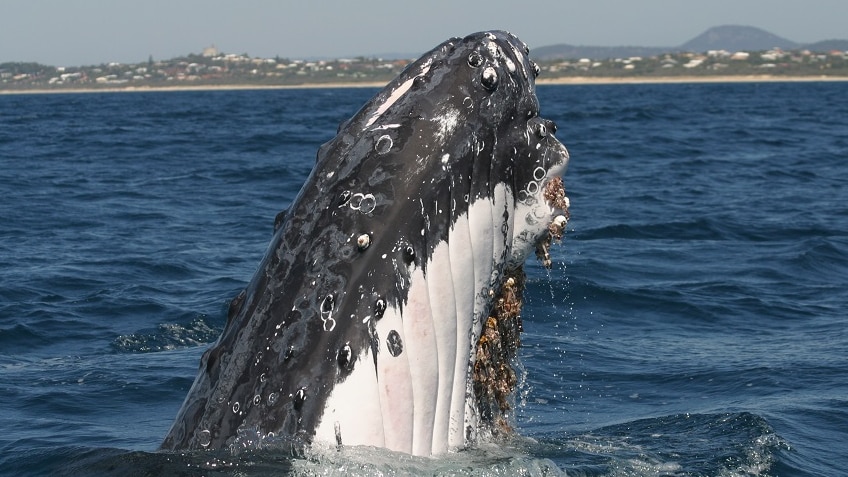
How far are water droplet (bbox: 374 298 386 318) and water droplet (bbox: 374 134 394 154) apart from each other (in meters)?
0.54

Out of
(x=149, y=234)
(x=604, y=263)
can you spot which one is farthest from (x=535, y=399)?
(x=149, y=234)

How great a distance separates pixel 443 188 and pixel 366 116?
42cm

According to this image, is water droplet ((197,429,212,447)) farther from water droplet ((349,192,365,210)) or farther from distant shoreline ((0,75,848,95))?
distant shoreline ((0,75,848,95))

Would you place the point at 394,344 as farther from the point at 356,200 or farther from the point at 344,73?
the point at 344,73

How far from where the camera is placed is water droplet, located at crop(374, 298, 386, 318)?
13.3ft

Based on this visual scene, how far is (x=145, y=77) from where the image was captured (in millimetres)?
182375

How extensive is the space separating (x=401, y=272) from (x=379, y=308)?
14 cm

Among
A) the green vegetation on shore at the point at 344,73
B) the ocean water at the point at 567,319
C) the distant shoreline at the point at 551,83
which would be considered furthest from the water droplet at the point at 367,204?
the green vegetation on shore at the point at 344,73

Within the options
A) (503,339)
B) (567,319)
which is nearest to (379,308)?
(503,339)

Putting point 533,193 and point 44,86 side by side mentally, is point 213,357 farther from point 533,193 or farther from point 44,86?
point 44,86

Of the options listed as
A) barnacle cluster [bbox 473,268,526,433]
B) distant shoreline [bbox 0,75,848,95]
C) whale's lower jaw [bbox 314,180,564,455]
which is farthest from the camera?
distant shoreline [bbox 0,75,848,95]

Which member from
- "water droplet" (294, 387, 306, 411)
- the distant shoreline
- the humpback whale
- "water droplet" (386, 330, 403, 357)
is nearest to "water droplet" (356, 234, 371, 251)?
the humpback whale

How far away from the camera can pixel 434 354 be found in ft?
13.5

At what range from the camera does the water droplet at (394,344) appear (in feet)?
13.2
